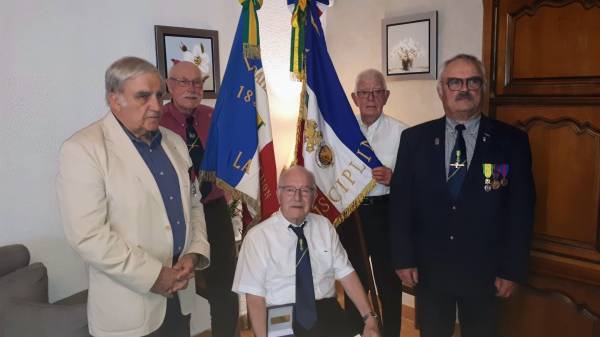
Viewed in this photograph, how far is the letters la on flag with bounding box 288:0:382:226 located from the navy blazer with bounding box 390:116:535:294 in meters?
0.43

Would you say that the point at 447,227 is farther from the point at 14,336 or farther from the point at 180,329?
the point at 14,336

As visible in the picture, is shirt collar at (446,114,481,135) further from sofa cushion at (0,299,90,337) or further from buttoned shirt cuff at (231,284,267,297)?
sofa cushion at (0,299,90,337)

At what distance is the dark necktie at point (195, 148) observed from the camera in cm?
224

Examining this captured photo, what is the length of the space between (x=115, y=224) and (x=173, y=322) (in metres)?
0.45

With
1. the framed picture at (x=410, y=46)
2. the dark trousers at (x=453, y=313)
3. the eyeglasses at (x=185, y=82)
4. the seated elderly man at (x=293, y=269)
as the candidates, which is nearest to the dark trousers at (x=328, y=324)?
the seated elderly man at (x=293, y=269)

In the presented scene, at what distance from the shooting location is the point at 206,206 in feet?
7.52

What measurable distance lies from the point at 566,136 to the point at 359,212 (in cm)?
100

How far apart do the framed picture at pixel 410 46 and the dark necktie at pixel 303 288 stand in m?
1.62

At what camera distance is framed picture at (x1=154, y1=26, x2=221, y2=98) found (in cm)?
262

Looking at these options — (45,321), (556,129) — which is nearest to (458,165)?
(556,129)

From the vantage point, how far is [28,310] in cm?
187

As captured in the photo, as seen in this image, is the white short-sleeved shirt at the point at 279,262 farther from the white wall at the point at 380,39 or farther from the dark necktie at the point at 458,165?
the white wall at the point at 380,39

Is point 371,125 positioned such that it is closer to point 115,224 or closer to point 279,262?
point 279,262

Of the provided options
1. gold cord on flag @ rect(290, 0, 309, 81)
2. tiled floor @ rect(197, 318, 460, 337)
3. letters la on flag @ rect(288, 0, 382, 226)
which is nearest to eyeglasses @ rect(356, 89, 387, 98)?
letters la on flag @ rect(288, 0, 382, 226)
